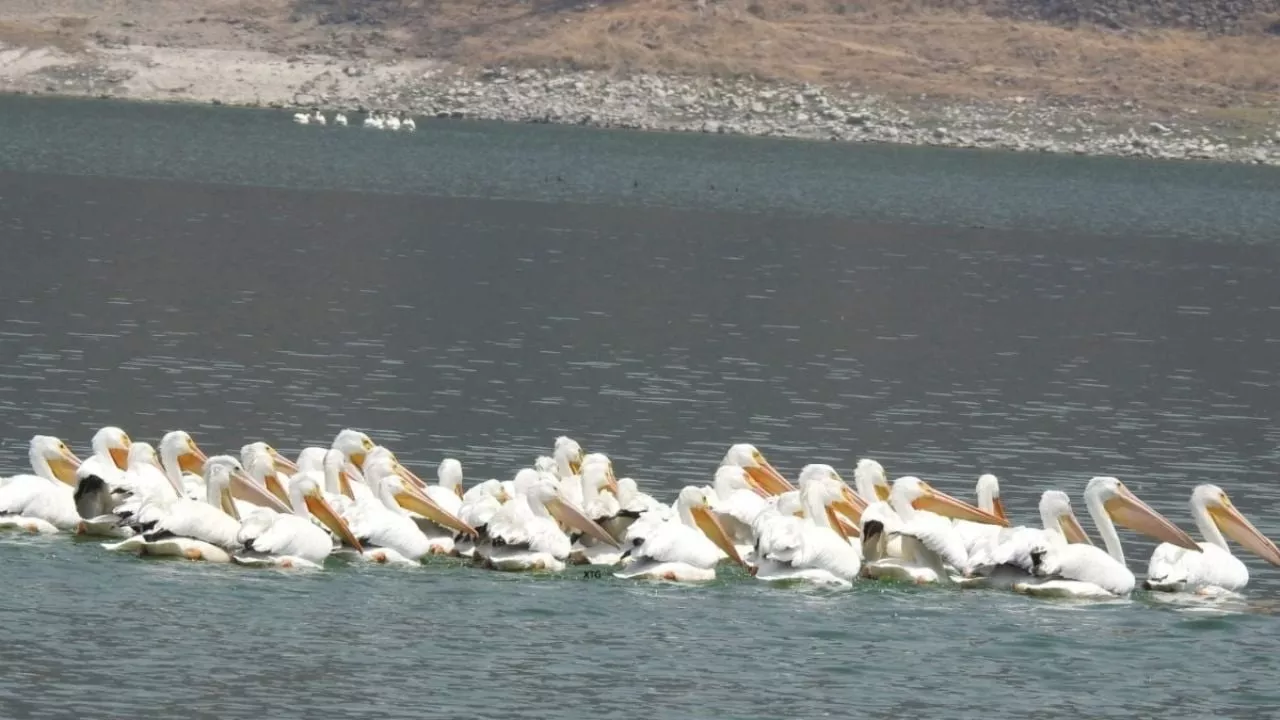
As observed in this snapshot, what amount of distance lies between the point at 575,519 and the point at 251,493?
98.6 inches

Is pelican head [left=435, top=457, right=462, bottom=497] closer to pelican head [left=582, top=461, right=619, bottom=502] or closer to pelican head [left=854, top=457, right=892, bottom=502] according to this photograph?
pelican head [left=582, top=461, right=619, bottom=502]

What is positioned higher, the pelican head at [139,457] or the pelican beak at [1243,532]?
the pelican head at [139,457]

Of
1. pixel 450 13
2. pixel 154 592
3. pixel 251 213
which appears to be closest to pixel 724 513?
pixel 154 592

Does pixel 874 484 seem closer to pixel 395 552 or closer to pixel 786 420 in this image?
pixel 395 552

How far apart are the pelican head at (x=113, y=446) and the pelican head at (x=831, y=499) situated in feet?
18.3

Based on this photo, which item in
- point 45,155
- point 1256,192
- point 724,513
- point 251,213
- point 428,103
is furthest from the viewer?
point 428,103

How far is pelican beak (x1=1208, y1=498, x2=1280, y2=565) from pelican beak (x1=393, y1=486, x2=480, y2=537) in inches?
247

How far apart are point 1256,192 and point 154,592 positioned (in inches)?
3169

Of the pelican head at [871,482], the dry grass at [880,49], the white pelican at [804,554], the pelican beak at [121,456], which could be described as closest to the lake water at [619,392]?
the white pelican at [804,554]

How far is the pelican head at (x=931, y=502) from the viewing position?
806 inches

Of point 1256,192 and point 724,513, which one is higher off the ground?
point 724,513

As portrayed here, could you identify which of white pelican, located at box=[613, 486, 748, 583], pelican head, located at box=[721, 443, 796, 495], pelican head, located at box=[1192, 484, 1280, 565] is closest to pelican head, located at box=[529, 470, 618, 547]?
white pelican, located at box=[613, 486, 748, 583]

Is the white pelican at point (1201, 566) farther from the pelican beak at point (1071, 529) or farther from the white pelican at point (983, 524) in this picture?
the white pelican at point (983, 524)

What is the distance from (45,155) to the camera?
244ft
